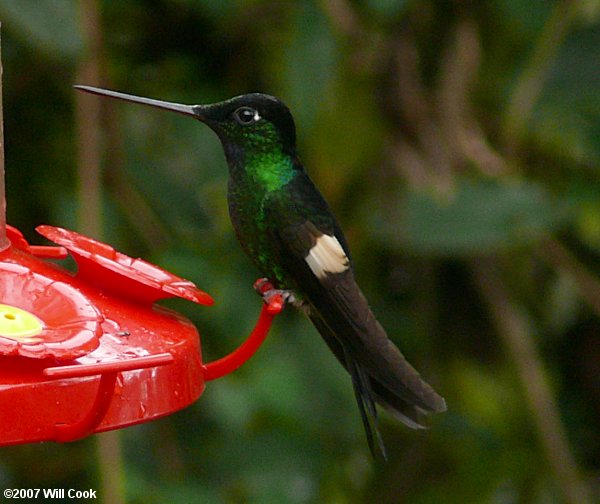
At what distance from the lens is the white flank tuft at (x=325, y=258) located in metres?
1.92

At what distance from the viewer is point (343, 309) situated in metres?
1.91

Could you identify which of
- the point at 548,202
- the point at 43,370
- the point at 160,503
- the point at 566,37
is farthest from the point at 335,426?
the point at 43,370

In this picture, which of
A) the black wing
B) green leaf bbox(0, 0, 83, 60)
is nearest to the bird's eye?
the black wing

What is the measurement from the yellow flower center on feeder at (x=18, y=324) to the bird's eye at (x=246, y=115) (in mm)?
592

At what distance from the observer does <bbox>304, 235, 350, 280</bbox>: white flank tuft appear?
192cm

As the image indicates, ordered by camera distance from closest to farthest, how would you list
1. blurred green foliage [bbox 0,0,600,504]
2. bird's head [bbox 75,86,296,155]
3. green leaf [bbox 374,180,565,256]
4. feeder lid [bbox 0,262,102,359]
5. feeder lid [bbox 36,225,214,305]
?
feeder lid [bbox 0,262,102,359] < feeder lid [bbox 36,225,214,305] < bird's head [bbox 75,86,296,155] < blurred green foliage [bbox 0,0,600,504] < green leaf [bbox 374,180,565,256]

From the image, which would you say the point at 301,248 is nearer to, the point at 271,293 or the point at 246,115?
the point at 271,293

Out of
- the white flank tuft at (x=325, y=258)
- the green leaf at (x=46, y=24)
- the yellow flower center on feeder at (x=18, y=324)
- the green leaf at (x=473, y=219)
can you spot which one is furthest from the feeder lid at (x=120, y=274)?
the green leaf at (x=473, y=219)

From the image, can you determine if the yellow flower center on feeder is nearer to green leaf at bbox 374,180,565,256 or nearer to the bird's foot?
the bird's foot

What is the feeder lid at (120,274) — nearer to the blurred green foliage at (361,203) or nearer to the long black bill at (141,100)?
the long black bill at (141,100)

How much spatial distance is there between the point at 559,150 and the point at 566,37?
0.35 metres

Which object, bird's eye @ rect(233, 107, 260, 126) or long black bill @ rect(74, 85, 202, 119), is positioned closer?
long black bill @ rect(74, 85, 202, 119)

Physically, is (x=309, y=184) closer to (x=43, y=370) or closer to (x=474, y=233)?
(x=43, y=370)

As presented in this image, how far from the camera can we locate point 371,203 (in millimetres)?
3232
